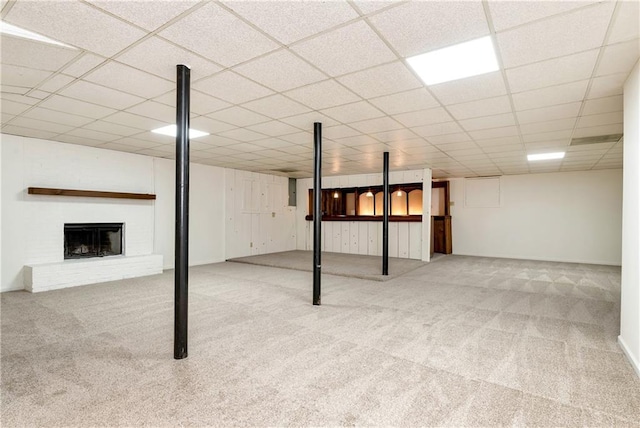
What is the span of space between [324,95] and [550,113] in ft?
9.70

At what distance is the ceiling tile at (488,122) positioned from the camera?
435 cm

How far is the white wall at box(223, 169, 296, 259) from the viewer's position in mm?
9297

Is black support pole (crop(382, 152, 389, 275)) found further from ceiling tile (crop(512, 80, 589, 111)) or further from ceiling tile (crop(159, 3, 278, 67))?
ceiling tile (crop(159, 3, 278, 67))

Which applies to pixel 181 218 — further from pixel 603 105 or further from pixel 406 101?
pixel 603 105

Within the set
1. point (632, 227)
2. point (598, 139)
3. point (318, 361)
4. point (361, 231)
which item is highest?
point (598, 139)

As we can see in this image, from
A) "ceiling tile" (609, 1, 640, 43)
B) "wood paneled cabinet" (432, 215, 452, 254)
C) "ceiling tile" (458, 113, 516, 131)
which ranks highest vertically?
"ceiling tile" (458, 113, 516, 131)

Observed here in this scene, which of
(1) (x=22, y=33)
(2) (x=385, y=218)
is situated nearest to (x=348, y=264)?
(2) (x=385, y=218)

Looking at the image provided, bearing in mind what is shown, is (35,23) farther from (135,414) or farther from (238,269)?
(238,269)

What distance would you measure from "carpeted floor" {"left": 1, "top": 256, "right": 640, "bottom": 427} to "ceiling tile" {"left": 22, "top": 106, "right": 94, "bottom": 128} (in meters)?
2.64

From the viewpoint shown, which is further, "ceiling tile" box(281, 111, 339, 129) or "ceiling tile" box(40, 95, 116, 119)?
"ceiling tile" box(281, 111, 339, 129)

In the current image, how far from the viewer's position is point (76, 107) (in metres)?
4.08

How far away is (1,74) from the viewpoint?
10.1 ft

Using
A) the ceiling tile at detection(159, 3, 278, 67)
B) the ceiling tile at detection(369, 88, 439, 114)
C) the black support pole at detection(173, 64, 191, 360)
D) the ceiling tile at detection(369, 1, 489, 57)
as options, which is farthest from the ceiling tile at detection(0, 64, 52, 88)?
the ceiling tile at detection(369, 88, 439, 114)

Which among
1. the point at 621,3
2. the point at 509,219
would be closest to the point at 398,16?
the point at 621,3
